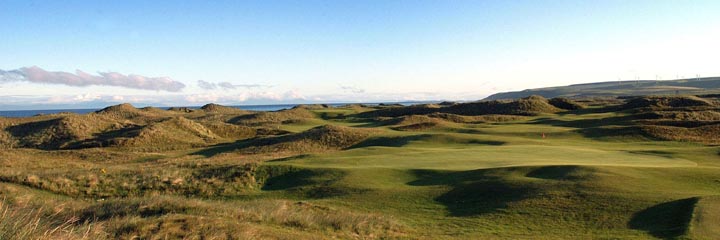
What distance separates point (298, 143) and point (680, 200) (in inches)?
1144

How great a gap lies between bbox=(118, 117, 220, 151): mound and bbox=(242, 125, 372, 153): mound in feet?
25.9

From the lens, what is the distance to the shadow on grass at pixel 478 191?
17109 millimetres

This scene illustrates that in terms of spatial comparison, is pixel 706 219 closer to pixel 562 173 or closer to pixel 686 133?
pixel 562 173

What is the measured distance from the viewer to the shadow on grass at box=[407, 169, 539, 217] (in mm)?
17109

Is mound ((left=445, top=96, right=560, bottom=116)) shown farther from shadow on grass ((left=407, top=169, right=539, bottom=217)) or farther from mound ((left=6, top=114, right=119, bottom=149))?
shadow on grass ((left=407, top=169, right=539, bottom=217))

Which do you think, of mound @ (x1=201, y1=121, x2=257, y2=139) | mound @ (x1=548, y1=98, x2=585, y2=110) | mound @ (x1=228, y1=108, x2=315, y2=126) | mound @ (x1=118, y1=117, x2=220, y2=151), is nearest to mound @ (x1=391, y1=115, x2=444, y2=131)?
mound @ (x1=201, y1=121, x2=257, y2=139)

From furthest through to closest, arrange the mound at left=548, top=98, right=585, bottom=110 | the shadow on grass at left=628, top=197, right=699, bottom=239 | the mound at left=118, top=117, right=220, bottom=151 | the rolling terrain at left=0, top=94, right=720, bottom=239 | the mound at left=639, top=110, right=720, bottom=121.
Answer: the mound at left=548, top=98, right=585, bottom=110 → the mound at left=639, top=110, right=720, bottom=121 → the mound at left=118, top=117, right=220, bottom=151 → the shadow on grass at left=628, top=197, right=699, bottom=239 → the rolling terrain at left=0, top=94, right=720, bottom=239

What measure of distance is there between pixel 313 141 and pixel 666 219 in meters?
29.6

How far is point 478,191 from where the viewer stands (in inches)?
732

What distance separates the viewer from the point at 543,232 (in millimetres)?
14211

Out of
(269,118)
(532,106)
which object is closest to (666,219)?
(532,106)

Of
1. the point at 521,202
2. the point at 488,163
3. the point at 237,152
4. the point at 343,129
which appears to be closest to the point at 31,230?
the point at 521,202

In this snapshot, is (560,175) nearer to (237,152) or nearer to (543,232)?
(543,232)

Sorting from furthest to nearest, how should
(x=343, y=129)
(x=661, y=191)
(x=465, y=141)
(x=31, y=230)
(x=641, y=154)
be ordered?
1. (x=343, y=129)
2. (x=465, y=141)
3. (x=641, y=154)
4. (x=661, y=191)
5. (x=31, y=230)
